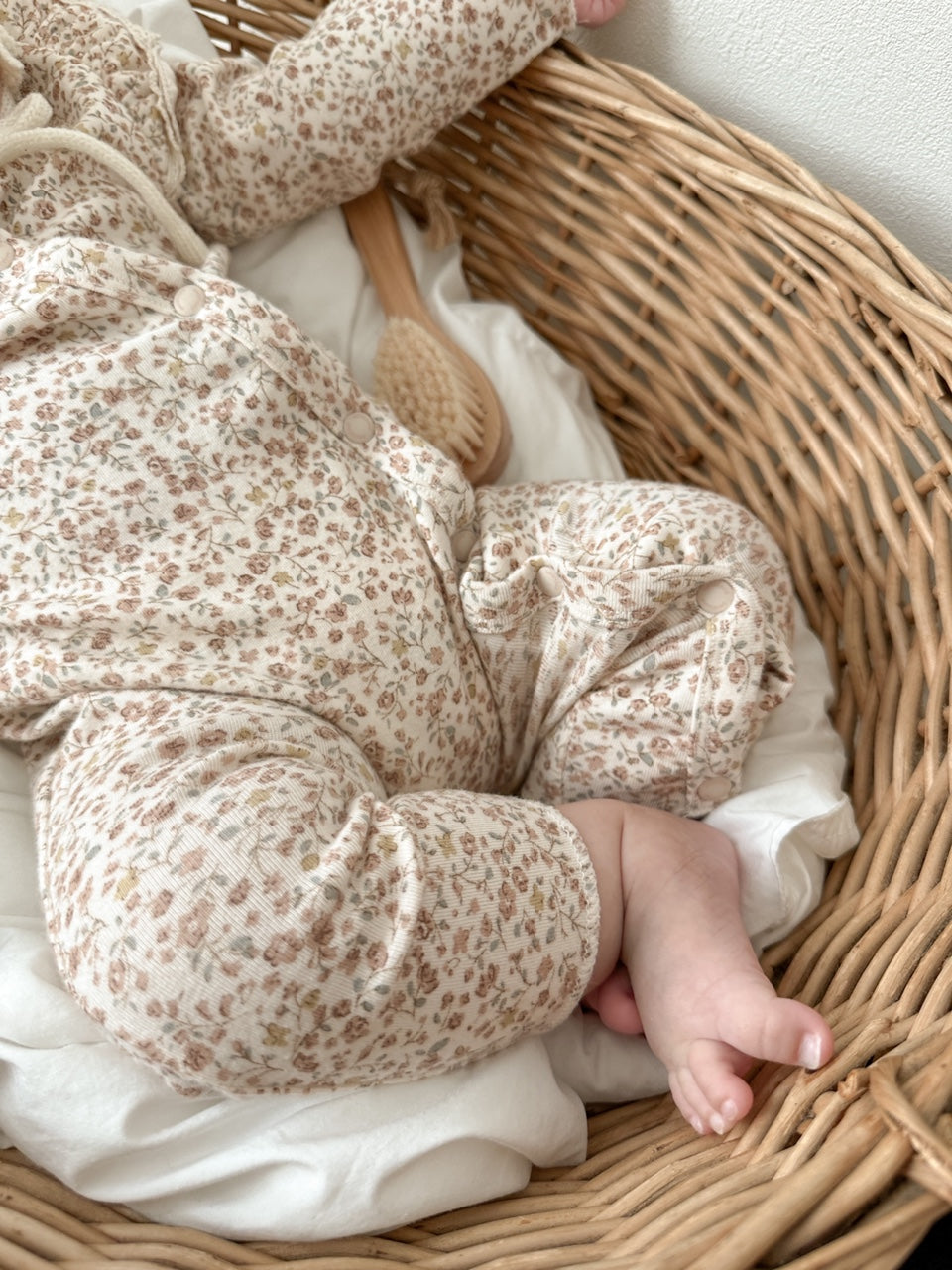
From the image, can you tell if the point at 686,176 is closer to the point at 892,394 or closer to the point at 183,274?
the point at 892,394

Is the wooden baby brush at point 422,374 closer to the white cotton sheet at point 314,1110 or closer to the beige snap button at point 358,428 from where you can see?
the beige snap button at point 358,428

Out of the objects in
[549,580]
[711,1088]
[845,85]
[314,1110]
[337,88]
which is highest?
[845,85]

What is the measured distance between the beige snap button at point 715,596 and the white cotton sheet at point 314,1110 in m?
0.13

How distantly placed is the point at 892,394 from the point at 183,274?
524 millimetres

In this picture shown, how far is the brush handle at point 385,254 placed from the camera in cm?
106

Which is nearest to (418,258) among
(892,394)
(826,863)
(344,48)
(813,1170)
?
(344,48)

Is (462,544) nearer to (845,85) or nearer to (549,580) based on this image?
(549,580)

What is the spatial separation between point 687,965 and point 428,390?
509mm

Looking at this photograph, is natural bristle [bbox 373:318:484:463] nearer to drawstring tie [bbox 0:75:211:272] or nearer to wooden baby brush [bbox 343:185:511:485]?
wooden baby brush [bbox 343:185:511:485]

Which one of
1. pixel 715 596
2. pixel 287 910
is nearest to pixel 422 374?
pixel 715 596

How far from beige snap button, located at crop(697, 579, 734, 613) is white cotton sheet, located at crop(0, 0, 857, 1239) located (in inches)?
5.3

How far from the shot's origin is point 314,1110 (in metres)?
0.66

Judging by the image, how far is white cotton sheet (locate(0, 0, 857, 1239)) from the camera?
25.4 inches

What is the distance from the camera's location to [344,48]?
3.18ft
